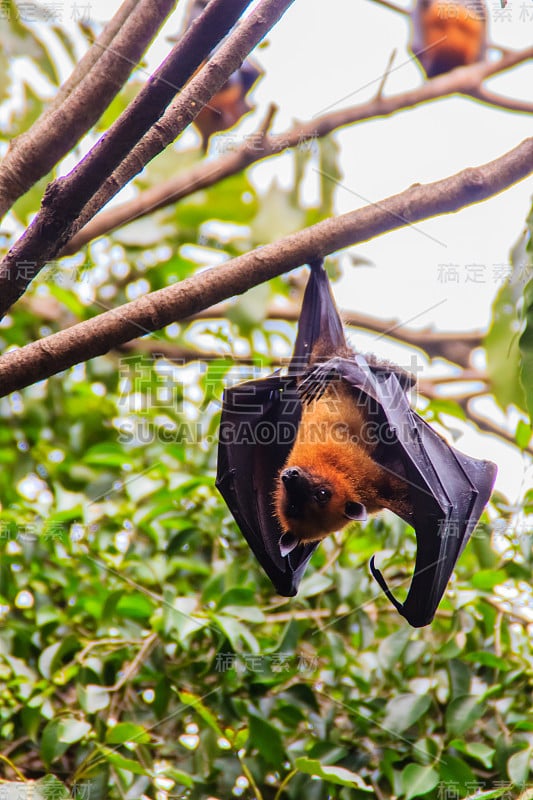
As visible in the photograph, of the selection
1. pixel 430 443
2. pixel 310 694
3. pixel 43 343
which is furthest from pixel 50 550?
pixel 430 443

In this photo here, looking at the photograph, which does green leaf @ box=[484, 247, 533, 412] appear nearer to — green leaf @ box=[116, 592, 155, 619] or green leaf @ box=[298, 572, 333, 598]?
green leaf @ box=[298, 572, 333, 598]

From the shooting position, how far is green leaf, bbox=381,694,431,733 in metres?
2.67

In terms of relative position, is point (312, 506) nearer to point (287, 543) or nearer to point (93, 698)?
point (287, 543)

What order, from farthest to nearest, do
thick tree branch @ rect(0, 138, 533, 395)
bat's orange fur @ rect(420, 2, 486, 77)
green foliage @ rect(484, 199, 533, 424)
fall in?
bat's orange fur @ rect(420, 2, 486, 77) < green foliage @ rect(484, 199, 533, 424) < thick tree branch @ rect(0, 138, 533, 395)

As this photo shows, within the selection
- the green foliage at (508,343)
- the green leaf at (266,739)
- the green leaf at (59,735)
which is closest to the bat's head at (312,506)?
the green leaf at (266,739)

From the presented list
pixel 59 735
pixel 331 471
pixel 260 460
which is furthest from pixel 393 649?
pixel 59 735

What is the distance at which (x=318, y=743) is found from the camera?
270cm

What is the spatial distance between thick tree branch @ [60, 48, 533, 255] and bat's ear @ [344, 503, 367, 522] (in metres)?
1.63

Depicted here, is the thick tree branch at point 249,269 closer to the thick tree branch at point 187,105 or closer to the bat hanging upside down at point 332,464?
the thick tree branch at point 187,105

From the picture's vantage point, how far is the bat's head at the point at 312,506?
3020mm

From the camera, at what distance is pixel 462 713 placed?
2.69 m

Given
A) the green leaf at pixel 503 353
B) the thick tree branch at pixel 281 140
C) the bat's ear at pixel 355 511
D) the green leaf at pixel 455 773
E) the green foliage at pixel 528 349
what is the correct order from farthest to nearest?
1. the thick tree branch at pixel 281 140
2. the green leaf at pixel 503 353
3. the bat's ear at pixel 355 511
4. the green leaf at pixel 455 773
5. the green foliage at pixel 528 349

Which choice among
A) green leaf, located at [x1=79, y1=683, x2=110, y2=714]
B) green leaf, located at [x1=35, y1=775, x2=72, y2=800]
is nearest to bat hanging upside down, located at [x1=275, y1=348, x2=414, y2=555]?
green leaf, located at [x1=79, y1=683, x2=110, y2=714]

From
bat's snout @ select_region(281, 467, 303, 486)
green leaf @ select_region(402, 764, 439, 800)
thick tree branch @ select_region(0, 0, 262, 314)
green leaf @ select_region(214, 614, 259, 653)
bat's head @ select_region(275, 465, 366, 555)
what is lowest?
green leaf @ select_region(402, 764, 439, 800)
